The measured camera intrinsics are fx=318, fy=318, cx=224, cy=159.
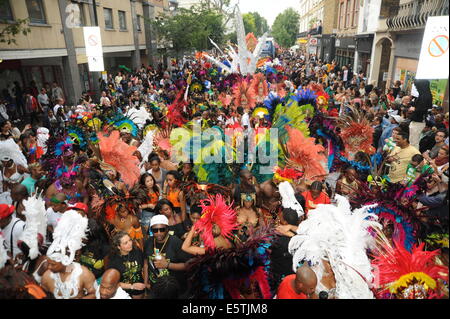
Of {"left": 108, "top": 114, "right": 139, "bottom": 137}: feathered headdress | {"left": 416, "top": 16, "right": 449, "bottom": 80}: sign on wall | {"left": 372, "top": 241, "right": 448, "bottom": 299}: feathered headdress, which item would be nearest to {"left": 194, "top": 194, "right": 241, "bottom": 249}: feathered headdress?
{"left": 372, "top": 241, "right": 448, "bottom": 299}: feathered headdress

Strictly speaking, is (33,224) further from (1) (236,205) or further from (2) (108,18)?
(2) (108,18)

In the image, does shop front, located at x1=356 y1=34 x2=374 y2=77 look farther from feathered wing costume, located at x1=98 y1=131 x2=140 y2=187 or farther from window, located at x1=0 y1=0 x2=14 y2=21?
window, located at x1=0 y1=0 x2=14 y2=21

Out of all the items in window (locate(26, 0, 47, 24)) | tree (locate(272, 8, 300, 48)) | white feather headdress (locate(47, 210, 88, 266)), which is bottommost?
white feather headdress (locate(47, 210, 88, 266))

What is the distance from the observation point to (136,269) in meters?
3.22

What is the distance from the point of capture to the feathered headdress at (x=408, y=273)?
2.45 metres

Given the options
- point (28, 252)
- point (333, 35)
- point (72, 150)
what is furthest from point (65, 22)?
point (333, 35)

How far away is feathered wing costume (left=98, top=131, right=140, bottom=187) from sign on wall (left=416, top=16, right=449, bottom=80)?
399 centimetres

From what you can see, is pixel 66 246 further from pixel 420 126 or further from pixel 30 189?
pixel 420 126

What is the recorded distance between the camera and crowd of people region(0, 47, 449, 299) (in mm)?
2662

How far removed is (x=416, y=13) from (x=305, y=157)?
978 cm

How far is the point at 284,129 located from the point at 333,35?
24.7 meters

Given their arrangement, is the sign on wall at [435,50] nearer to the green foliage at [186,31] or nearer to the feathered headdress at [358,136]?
the feathered headdress at [358,136]

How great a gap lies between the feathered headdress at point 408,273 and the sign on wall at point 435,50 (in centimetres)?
144

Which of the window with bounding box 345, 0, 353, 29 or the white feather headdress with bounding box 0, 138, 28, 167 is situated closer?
the white feather headdress with bounding box 0, 138, 28, 167
